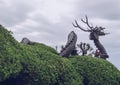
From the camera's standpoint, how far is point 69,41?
1955cm

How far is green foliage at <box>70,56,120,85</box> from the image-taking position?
731 inches

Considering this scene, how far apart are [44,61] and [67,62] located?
1.87 m

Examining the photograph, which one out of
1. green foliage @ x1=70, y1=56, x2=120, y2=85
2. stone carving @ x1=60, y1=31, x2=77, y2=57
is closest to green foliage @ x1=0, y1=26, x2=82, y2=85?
green foliage @ x1=70, y1=56, x2=120, y2=85

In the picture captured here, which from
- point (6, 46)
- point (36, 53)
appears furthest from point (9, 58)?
point (36, 53)

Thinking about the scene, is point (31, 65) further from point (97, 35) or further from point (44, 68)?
point (97, 35)

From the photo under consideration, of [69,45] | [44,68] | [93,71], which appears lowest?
[93,71]

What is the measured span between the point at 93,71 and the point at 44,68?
3.82 metres

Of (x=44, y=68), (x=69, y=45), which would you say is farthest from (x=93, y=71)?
(x=44, y=68)

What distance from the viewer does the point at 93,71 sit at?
1873 centimetres

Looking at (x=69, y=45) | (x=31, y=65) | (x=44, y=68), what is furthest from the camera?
(x=69, y=45)

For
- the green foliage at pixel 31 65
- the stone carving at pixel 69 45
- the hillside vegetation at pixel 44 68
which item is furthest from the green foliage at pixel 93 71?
the green foliage at pixel 31 65

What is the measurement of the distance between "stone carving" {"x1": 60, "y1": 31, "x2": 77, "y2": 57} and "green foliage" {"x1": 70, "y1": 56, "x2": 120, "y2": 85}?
0.47 m

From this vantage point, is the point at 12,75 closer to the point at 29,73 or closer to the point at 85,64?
the point at 29,73

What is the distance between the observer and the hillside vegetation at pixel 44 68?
14117 mm
